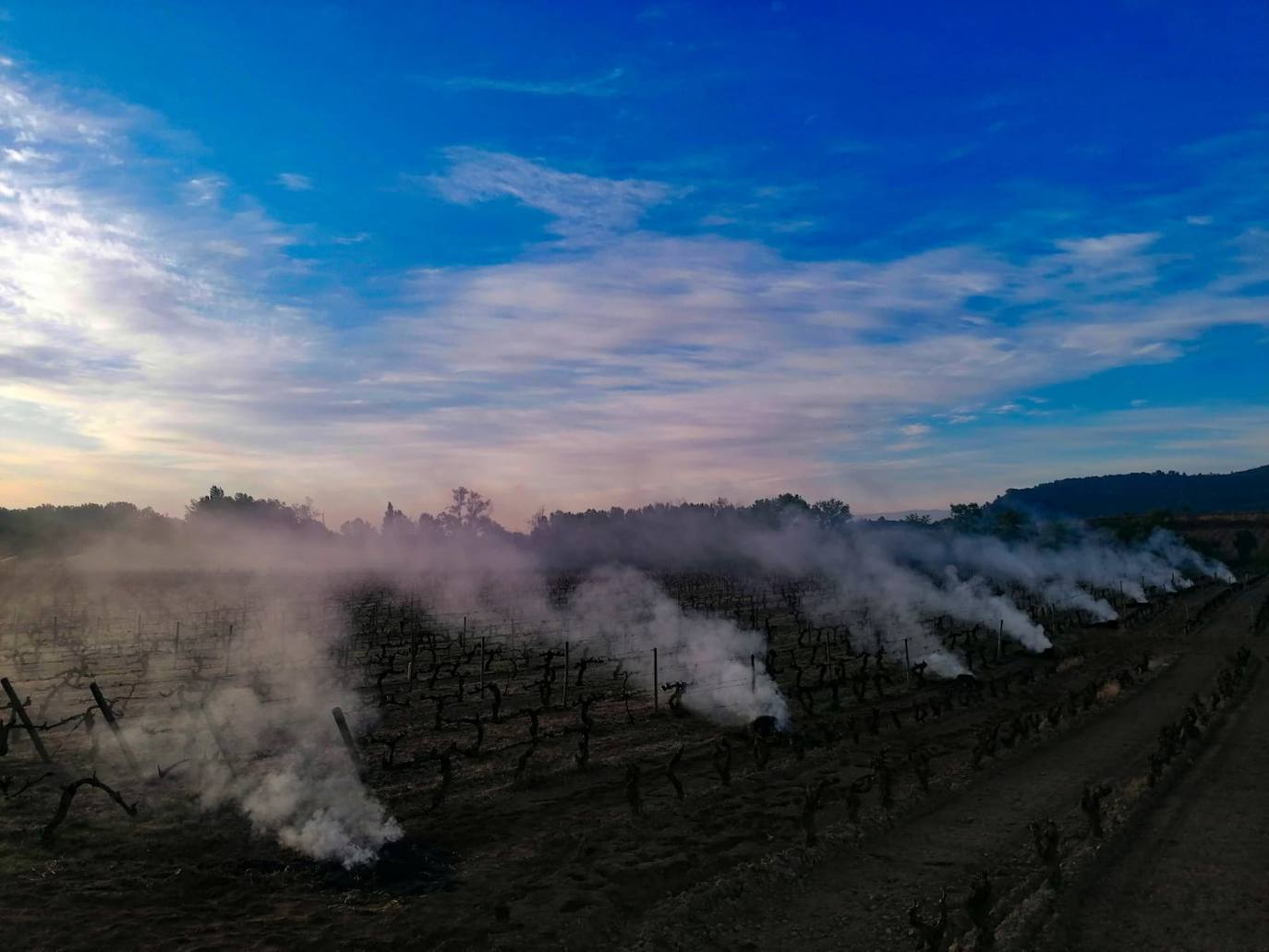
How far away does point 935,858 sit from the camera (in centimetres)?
1505

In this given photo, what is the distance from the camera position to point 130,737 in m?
22.0

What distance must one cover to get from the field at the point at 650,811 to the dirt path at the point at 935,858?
8 centimetres

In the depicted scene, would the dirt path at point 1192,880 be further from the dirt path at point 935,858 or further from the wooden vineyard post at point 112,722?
the wooden vineyard post at point 112,722

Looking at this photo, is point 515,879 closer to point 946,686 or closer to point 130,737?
point 130,737

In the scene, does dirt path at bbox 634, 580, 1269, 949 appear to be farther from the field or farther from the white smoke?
the white smoke

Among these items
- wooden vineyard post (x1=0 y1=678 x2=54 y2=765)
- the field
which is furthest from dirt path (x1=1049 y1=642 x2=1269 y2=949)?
wooden vineyard post (x1=0 y1=678 x2=54 y2=765)

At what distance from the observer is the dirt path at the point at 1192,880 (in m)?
12.1

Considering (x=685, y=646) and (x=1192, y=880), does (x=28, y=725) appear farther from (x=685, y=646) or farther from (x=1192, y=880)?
(x=685, y=646)

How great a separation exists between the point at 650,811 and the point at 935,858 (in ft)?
20.3

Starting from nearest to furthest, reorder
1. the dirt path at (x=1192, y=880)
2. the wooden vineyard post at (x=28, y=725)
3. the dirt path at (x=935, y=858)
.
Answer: the dirt path at (x=1192, y=880)
the dirt path at (x=935, y=858)
the wooden vineyard post at (x=28, y=725)

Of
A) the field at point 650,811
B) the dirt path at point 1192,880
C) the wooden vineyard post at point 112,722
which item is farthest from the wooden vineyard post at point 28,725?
the dirt path at point 1192,880

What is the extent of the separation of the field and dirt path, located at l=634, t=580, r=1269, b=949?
0.08 m

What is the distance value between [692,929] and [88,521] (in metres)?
128

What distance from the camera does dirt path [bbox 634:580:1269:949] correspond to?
40.1 feet
